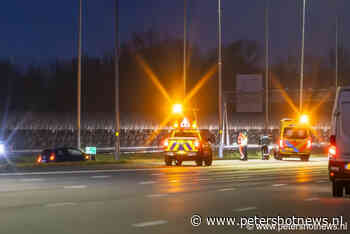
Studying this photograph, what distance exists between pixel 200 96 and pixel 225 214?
337 ft

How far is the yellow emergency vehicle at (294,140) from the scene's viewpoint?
48.0 meters

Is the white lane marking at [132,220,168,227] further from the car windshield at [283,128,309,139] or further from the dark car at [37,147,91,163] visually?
the car windshield at [283,128,309,139]

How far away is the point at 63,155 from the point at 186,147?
391 inches

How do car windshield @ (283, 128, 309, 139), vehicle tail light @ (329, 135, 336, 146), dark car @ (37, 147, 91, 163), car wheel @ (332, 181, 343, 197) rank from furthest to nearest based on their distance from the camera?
car windshield @ (283, 128, 309, 139), dark car @ (37, 147, 91, 163), car wheel @ (332, 181, 343, 197), vehicle tail light @ (329, 135, 336, 146)

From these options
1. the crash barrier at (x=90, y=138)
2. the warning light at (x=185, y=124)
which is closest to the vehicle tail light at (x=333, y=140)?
the warning light at (x=185, y=124)

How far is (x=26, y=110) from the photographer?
351ft

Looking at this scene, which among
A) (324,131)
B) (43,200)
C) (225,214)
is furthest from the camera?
(324,131)

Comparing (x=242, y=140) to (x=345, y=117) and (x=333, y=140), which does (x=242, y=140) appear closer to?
(x=333, y=140)

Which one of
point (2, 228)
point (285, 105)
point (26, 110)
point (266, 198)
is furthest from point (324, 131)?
point (2, 228)

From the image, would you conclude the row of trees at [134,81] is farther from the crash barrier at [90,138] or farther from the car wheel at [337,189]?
the car wheel at [337,189]

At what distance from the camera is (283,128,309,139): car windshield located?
158 ft

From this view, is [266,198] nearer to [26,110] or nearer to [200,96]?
[26,110]

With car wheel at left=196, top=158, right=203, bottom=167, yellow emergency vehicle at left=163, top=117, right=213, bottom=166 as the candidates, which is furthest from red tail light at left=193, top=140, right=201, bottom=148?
car wheel at left=196, top=158, right=203, bottom=167

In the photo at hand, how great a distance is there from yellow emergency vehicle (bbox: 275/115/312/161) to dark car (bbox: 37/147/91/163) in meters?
12.0
